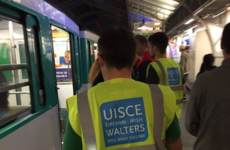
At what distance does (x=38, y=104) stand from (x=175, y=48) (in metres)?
13.3

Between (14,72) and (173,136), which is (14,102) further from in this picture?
(173,136)

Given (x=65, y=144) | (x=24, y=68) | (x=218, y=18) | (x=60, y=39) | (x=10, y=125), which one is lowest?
(x=10, y=125)

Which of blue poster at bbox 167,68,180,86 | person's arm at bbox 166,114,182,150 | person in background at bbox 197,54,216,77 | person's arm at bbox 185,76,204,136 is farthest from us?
person in background at bbox 197,54,216,77

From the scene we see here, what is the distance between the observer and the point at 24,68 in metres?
2.07

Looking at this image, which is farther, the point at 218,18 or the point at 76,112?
the point at 218,18

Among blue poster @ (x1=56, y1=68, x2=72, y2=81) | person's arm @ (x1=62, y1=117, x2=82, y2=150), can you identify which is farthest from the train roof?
blue poster @ (x1=56, y1=68, x2=72, y2=81)

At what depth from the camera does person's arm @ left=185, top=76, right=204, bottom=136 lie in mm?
1440

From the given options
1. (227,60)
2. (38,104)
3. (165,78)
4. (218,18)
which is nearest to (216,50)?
(218,18)

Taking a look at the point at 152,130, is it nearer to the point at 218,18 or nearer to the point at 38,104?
the point at 38,104

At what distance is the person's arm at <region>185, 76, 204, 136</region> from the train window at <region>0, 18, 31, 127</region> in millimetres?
1808

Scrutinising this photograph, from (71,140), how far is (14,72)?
1.52 meters

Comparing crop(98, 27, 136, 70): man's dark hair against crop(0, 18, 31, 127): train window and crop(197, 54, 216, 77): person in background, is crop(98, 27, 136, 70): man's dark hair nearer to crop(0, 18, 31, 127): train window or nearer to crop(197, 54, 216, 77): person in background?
crop(0, 18, 31, 127): train window

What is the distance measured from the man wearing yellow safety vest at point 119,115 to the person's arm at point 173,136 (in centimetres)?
1

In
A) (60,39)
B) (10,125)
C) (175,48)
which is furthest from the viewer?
(175,48)
